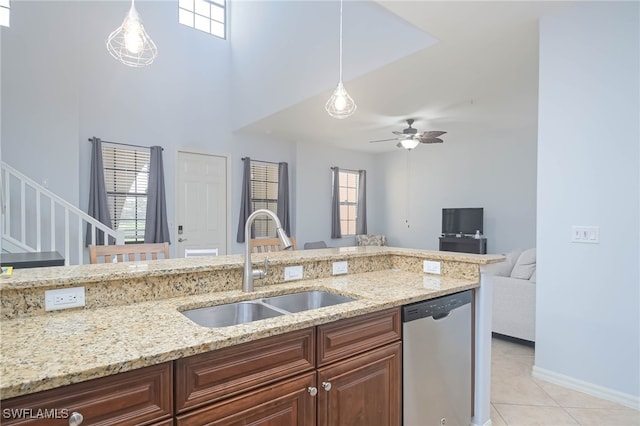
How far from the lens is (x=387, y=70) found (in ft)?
12.0

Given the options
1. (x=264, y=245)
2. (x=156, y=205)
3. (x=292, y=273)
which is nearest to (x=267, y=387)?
(x=292, y=273)

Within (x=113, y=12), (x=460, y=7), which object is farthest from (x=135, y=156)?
(x=460, y=7)

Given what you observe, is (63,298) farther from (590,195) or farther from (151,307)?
(590,195)

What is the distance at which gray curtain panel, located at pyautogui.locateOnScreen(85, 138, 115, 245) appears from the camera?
4.71 metres

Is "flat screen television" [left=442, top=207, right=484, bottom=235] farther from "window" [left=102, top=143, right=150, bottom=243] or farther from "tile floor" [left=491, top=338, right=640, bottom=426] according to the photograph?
"window" [left=102, top=143, right=150, bottom=243]

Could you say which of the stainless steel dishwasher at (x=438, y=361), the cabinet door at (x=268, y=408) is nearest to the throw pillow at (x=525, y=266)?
the stainless steel dishwasher at (x=438, y=361)

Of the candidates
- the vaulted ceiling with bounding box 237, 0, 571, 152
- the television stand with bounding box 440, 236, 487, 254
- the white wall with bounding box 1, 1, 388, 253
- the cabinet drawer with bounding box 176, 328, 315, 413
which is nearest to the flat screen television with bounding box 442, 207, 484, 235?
the television stand with bounding box 440, 236, 487, 254

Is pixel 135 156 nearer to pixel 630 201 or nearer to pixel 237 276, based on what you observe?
pixel 237 276

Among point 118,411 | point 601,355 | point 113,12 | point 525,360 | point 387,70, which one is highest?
point 113,12

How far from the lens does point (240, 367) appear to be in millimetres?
1157

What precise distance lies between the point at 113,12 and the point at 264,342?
5.83m

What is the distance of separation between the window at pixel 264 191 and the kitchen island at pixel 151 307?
175 inches

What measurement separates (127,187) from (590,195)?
215 inches

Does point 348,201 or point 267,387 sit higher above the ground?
point 348,201
